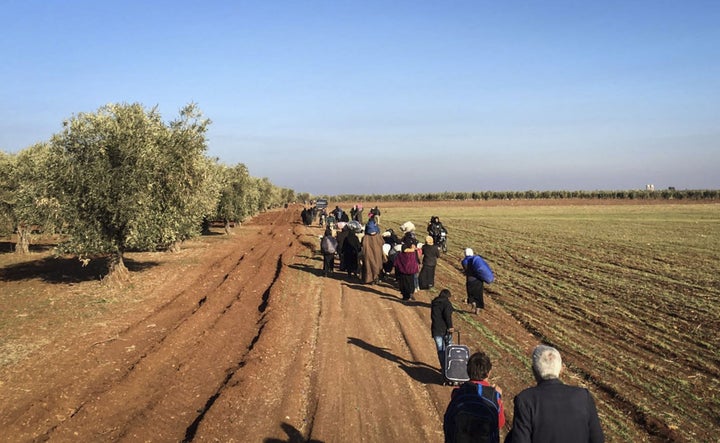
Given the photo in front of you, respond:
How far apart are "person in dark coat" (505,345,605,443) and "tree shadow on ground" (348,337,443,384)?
18.9 feet

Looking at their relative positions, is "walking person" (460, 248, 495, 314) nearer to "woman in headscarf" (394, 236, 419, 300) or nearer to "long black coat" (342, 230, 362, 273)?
"woman in headscarf" (394, 236, 419, 300)

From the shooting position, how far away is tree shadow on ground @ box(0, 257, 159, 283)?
71.8ft

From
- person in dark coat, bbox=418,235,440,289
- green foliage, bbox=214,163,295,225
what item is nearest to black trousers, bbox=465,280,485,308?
person in dark coat, bbox=418,235,440,289

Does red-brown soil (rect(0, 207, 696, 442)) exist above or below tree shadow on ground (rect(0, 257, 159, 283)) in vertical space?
below

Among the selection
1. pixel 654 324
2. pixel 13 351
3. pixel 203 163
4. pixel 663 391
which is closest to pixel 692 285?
pixel 654 324

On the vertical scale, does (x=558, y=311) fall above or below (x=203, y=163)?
below

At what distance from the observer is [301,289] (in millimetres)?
17906

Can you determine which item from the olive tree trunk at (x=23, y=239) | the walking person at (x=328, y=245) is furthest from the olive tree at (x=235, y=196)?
the walking person at (x=328, y=245)

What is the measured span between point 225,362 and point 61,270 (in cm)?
1731

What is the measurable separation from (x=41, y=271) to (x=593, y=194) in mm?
115677

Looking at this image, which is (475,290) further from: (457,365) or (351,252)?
(351,252)

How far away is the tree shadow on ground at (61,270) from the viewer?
21.9 metres

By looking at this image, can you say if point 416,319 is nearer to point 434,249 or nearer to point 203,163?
point 434,249

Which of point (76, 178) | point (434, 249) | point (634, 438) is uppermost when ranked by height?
point (76, 178)
